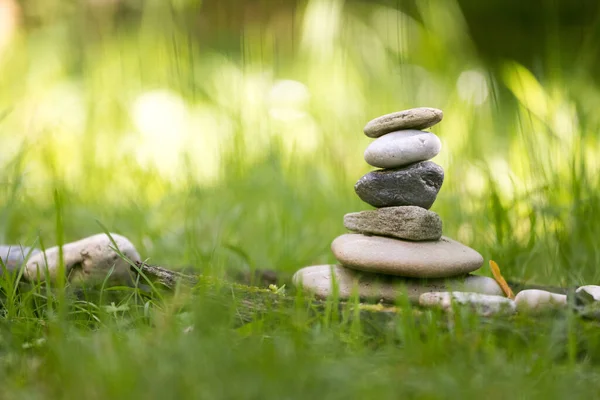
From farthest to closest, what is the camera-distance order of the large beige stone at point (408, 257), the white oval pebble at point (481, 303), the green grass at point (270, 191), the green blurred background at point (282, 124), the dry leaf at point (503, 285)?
1. the green blurred background at point (282, 124)
2. the dry leaf at point (503, 285)
3. the large beige stone at point (408, 257)
4. the white oval pebble at point (481, 303)
5. the green grass at point (270, 191)

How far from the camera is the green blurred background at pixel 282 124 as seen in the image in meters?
3.15

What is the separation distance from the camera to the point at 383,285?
2.29m

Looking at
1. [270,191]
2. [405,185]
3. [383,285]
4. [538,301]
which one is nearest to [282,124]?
[270,191]

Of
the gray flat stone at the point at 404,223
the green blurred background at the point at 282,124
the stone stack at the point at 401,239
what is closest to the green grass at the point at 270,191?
the green blurred background at the point at 282,124

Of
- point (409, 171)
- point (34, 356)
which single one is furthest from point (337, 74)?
point (34, 356)

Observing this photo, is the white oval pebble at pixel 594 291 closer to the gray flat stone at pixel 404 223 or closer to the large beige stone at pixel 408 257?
the large beige stone at pixel 408 257

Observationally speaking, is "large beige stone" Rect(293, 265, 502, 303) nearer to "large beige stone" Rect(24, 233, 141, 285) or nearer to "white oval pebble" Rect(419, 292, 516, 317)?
"white oval pebble" Rect(419, 292, 516, 317)

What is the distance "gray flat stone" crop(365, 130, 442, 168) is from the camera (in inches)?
90.0

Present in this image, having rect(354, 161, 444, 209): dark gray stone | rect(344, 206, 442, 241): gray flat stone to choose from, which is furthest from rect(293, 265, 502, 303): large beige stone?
rect(354, 161, 444, 209): dark gray stone

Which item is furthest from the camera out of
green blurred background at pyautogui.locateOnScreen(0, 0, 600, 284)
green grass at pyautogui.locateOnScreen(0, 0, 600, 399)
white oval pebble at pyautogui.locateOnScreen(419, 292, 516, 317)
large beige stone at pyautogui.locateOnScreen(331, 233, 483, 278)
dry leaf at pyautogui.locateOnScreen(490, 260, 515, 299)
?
green blurred background at pyautogui.locateOnScreen(0, 0, 600, 284)

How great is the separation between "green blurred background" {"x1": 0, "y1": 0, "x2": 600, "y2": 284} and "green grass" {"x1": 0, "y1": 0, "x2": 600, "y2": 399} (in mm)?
22

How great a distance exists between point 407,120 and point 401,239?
17.2 inches

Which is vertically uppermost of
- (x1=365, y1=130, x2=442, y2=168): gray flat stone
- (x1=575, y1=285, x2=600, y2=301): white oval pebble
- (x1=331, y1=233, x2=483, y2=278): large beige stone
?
(x1=365, y1=130, x2=442, y2=168): gray flat stone

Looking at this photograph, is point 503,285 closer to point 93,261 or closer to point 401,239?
point 401,239
